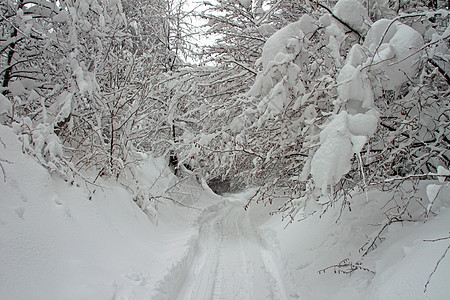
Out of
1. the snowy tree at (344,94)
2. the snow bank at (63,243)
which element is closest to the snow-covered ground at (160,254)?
the snow bank at (63,243)

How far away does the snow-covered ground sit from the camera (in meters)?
2.85

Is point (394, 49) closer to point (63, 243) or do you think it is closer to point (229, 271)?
point (63, 243)

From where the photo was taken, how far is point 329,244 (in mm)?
5051

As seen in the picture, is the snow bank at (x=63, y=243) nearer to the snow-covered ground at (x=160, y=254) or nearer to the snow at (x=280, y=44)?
the snow-covered ground at (x=160, y=254)

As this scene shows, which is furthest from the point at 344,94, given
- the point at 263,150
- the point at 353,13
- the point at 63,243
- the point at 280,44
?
the point at 63,243

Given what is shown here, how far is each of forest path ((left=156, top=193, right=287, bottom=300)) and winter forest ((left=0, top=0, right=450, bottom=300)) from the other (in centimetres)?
5

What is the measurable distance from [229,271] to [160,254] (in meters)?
1.54

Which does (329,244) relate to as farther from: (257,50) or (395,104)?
(257,50)

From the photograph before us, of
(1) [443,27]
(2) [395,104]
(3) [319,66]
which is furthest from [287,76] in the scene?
(1) [443,27]

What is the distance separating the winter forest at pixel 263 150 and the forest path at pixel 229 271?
0.05m

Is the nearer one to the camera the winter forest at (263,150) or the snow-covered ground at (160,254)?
the winter forest at (263,150)

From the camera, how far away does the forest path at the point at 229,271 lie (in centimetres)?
459

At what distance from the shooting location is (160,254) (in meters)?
5.35

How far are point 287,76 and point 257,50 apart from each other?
262cm
